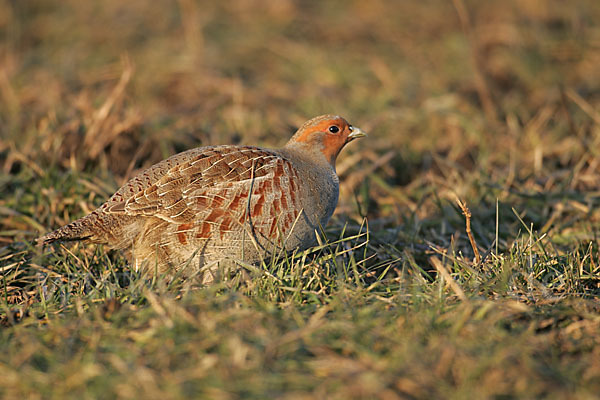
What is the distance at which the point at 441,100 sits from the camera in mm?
7137

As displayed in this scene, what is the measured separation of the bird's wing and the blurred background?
45.5 inches

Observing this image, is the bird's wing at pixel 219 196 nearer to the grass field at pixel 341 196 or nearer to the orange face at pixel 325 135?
the grass field at pixel 341 196

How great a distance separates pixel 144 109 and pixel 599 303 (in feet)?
17.3

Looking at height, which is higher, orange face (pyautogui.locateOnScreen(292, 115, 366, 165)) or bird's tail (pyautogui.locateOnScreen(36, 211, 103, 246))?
orange face (pyautogui.locateOnScreen(292, 115, 366, 165))

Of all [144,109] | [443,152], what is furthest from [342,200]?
[144,109]

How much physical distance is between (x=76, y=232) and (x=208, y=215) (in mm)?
783

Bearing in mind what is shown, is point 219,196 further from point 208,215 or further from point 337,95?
point 337,95

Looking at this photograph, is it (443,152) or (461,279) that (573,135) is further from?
(461,279)

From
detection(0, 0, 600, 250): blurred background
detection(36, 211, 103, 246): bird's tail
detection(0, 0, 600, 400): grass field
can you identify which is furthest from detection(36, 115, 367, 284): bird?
detection(0, 0, 600, 250): blurred background

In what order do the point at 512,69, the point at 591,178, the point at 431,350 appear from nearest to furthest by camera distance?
the point at 431,350
the point at 591,178
the point at 512,69

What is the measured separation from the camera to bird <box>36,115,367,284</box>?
3680 mm

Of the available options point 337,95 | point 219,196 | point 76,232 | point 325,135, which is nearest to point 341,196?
point 325,135

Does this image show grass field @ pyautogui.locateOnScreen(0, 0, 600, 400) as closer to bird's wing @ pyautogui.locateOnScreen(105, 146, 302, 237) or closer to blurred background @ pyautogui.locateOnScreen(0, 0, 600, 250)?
blurred background @ pyautogui.locateOnScreen(0, 0, 600, 250)

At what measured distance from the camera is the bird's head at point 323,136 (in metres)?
4.31
